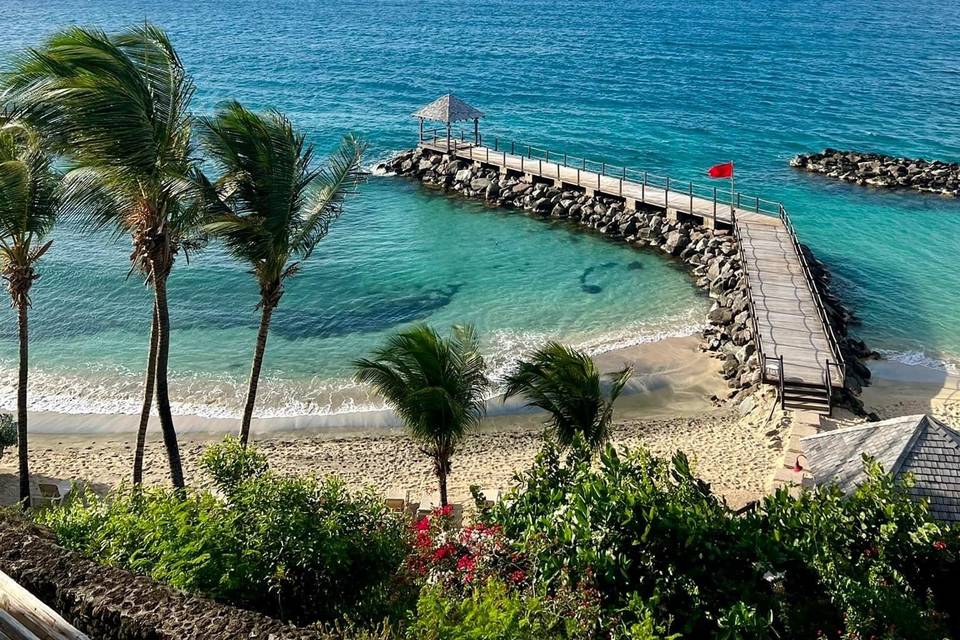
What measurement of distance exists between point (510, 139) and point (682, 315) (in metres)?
24.1

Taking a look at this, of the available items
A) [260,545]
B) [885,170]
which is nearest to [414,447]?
[260,545]

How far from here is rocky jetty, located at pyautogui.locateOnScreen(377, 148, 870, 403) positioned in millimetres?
22094

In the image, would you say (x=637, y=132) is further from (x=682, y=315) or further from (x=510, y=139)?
(x=682, y=315)

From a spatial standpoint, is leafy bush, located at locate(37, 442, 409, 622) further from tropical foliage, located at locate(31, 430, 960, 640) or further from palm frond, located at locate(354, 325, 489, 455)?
palm frond, located at locate(354, 325, 489, 455)

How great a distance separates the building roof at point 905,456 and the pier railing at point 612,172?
19.4 metres

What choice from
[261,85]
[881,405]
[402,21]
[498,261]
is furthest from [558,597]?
[402,21]

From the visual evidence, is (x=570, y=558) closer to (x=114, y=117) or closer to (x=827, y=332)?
(x=114, y=117)

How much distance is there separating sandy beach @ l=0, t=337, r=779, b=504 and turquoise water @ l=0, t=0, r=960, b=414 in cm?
127

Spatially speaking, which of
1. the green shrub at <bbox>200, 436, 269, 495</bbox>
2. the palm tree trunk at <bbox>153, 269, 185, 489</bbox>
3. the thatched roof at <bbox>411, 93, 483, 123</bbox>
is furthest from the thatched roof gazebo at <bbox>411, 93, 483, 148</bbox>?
the green shrub at <bbox>200, 436, 269, 495</bbox>

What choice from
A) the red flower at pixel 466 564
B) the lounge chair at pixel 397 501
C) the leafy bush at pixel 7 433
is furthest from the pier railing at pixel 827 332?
the leafy bush at pixel 7 433

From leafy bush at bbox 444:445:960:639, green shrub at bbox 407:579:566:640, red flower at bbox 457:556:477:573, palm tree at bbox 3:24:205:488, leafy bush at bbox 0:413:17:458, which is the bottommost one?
leafy bush at bbox 0:413:17:458

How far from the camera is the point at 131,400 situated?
20734mm

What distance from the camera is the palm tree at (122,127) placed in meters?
10.0

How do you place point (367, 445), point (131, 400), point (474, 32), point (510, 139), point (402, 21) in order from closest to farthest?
point (367, 445), point (131, 400), point (510, 139), point (474, 32), point (402, 21)
